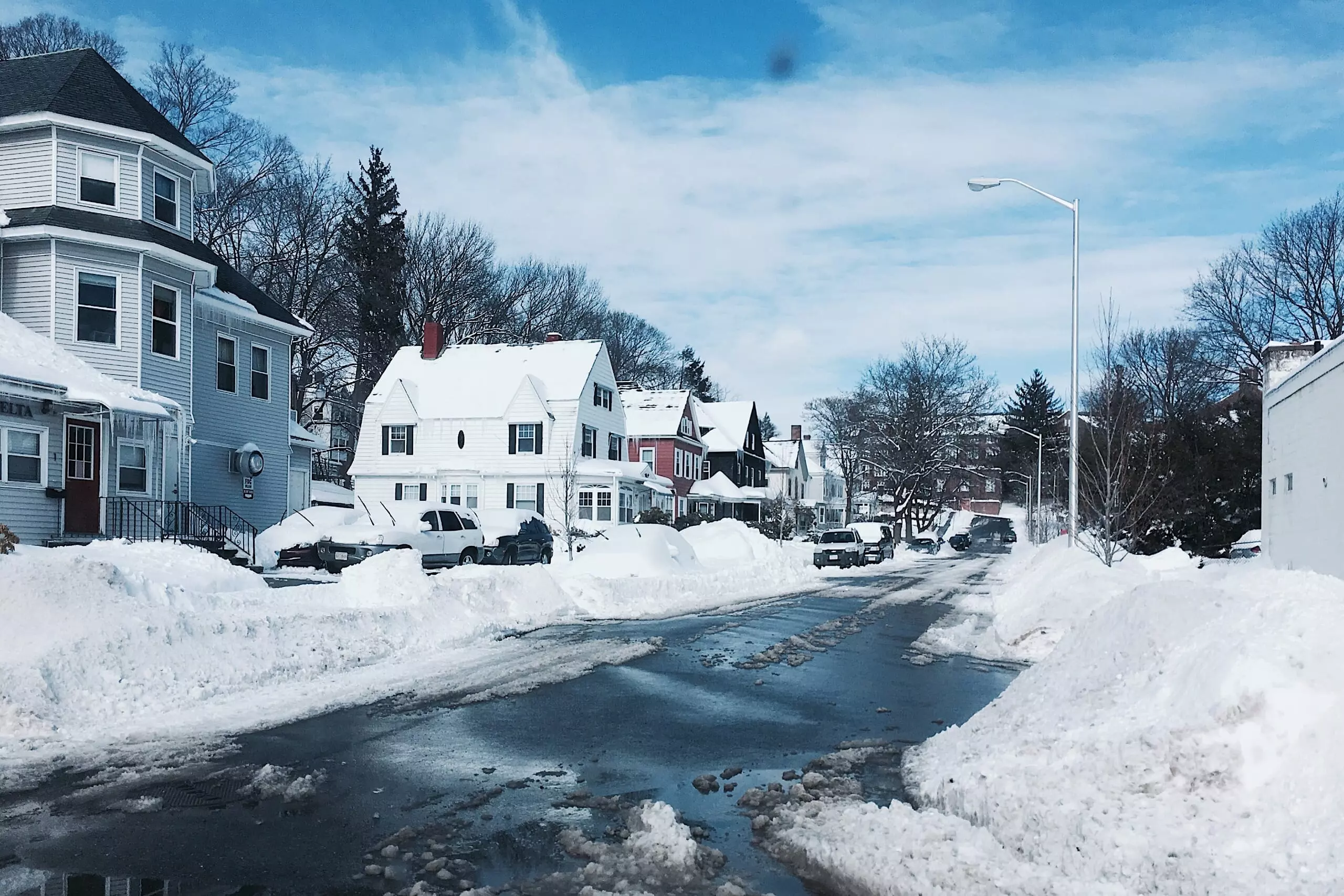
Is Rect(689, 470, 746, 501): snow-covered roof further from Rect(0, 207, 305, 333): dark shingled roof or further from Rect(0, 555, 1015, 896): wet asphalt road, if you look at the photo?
Rect(0, 555, 1015, 896): wet asphalt road

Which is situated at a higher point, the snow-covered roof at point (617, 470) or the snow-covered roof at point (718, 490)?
the snow-covered roof at point (617, 470)

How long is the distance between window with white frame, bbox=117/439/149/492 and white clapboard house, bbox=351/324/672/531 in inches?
956

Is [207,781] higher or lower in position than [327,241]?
lower

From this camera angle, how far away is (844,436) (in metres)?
95.6

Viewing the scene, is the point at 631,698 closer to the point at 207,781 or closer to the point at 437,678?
the point at 437,678

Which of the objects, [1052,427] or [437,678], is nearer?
[437,678]

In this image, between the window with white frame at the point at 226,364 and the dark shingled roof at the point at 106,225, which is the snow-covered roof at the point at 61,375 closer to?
the dark shingled roof at the point at 106,225

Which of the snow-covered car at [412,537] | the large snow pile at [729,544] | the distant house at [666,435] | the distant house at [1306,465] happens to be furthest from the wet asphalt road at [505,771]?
the distant house at [666,435]

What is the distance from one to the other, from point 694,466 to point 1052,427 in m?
38.0

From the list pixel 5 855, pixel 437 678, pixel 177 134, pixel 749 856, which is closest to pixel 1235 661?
pixel 749 856

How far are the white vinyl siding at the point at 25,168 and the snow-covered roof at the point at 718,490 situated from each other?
46.6 metres

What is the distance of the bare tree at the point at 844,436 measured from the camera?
8231cm

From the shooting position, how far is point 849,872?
19.0 ft

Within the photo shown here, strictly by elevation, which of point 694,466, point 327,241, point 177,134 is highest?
point 327,241
